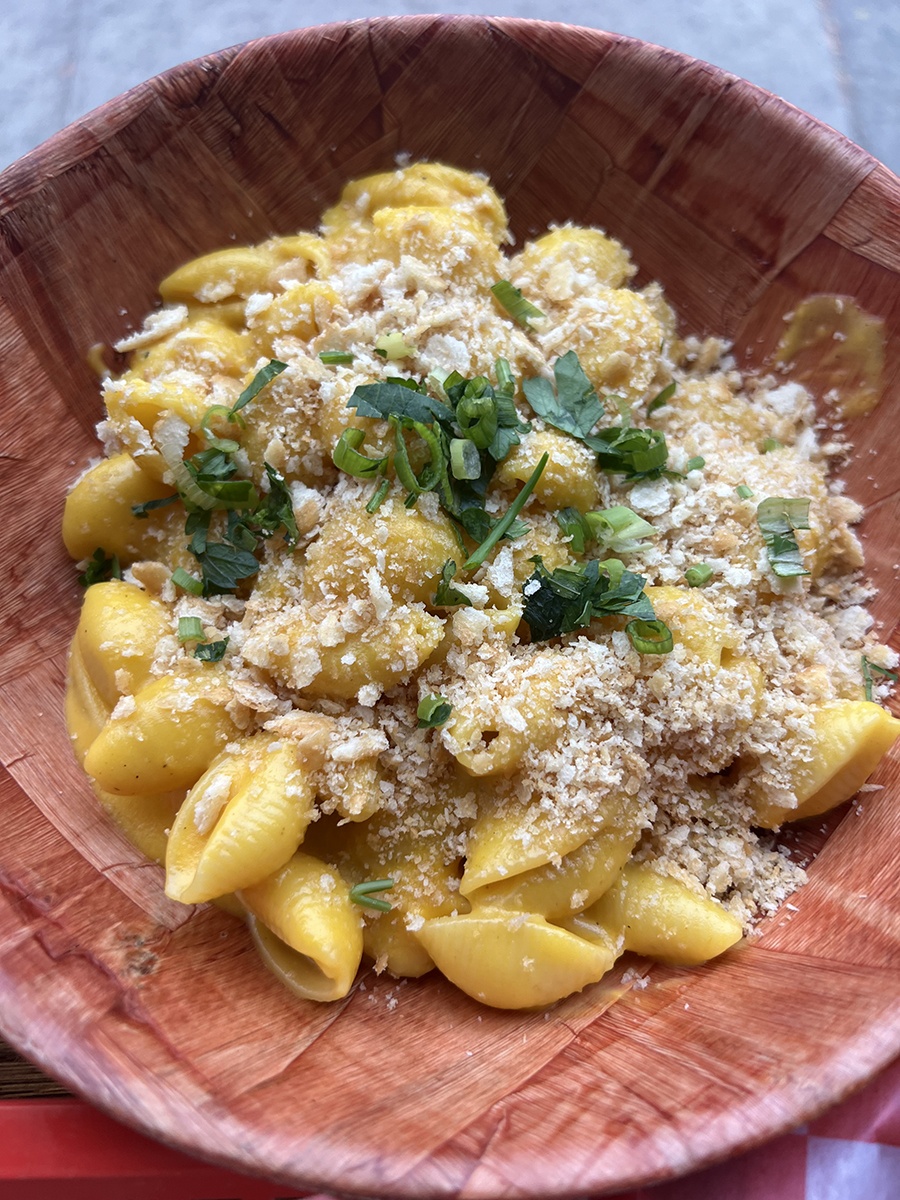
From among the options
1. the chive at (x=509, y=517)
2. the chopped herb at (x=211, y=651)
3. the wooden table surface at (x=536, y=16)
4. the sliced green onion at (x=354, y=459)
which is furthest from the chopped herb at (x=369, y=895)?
the wooden table surface at (x=536, y=16)

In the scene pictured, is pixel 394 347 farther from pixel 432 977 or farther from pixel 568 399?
pixel 432 977

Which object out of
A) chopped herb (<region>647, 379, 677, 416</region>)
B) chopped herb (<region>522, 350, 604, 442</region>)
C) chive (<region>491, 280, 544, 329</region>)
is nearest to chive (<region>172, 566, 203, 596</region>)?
chopped herb (<region>522, 350, 604, 442</region>)

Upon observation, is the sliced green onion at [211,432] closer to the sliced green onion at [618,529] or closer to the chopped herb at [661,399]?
the sliced green onion at [618,529]

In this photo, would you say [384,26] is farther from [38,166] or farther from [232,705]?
[232,705]

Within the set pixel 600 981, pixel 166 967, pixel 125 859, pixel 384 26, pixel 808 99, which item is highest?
pixel 384 26

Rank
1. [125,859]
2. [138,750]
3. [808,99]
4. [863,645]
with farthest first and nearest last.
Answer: [808,99] → [863,645] → [125,859] → [138,750]

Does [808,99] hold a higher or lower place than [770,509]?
higher

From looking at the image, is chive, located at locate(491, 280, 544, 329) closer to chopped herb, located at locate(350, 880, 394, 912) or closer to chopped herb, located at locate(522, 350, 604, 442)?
chopped herb, located at locate(522, 350, 604, 442)

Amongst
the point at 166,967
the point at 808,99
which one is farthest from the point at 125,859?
the point at 808,99
